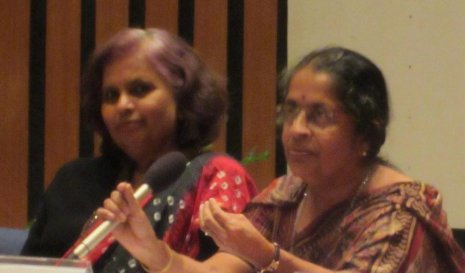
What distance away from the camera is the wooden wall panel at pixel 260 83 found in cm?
443

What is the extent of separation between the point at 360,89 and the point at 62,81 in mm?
2912

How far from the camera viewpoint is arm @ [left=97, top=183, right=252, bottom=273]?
61.0 inches

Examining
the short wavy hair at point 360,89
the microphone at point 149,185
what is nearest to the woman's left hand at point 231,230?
the microphone at point 149,185

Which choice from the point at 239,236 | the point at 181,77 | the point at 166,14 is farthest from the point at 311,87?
the point at 166,14

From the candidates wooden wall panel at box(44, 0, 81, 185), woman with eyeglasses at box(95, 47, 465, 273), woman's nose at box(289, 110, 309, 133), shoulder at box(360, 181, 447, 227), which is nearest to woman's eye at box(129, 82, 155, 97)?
woman with eyeglasses at box(95, 47, 465, 273)

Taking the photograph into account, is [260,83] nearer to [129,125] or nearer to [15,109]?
[15,109]

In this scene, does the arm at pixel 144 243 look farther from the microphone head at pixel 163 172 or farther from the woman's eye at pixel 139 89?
the woman's eye at pixel 139 89

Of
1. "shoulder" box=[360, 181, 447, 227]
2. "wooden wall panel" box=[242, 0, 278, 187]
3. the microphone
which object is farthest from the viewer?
"wooden wall panel" box=[242, 0, 278, 187]

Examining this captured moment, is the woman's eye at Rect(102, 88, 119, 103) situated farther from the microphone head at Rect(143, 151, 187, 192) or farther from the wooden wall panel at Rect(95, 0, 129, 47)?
the wooden wall panel at Rect(95, 0, 129, 47)

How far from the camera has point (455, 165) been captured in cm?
382

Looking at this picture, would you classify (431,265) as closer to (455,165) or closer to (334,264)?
(334,264)

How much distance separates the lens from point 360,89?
182 centimetres

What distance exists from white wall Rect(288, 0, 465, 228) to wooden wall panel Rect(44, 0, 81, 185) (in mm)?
1278

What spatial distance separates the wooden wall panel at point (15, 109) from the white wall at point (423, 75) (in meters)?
1.51
